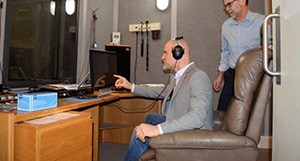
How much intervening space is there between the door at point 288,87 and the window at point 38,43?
1.65 metres

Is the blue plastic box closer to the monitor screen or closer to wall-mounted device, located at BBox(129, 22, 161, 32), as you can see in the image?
the monitor screen

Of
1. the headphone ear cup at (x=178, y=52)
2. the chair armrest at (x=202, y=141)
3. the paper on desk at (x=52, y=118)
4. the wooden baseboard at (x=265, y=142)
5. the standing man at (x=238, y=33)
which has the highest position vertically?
the standing man at (x=238, y=33)

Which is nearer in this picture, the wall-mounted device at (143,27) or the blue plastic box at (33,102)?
the blue plastic box at (33,102)

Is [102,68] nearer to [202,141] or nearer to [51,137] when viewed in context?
[51,137]

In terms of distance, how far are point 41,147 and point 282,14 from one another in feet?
3.52

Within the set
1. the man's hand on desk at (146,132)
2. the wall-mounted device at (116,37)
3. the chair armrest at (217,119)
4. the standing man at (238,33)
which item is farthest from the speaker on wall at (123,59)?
the man's hand on desk at (146,132)

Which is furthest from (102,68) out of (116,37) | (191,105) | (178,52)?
(116,37)

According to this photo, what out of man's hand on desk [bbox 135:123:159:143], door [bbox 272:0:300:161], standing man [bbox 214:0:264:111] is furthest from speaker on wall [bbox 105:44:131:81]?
door [bbox 272:0:300:161]

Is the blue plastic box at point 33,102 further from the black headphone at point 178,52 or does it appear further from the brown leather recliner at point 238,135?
the black headphone at point 178,52

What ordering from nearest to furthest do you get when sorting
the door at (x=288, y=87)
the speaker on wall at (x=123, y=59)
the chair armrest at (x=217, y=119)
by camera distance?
the door at (x=288, y=87) → the chair armrest at (x=217, y=119) → the speaker on wall at (x=123, y=59)

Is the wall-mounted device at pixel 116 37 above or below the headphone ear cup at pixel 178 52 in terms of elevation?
above

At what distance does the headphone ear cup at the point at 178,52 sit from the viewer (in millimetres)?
1378

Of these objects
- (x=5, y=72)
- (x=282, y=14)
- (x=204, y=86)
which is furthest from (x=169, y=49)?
(x=5, y=72)

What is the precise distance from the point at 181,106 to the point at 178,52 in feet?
1.16
